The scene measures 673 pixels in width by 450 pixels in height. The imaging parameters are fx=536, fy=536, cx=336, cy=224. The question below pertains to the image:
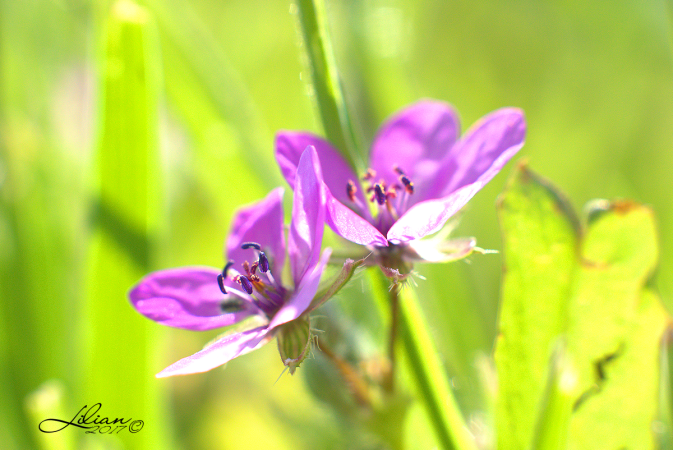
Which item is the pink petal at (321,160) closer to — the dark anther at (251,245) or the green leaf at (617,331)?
the dark anther at (251,245)

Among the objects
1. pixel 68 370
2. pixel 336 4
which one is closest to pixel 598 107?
pixel 336 4

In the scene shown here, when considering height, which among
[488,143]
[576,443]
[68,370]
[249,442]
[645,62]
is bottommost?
[249,442]

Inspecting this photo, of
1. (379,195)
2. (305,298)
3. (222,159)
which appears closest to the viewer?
(305,298)

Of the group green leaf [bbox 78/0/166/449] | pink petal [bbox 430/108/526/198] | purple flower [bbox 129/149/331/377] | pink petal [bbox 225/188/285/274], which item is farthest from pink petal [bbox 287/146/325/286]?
green leaf [bbox 78/0/166/449]

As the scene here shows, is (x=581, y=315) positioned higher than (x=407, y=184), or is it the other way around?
(x=407, y=184)

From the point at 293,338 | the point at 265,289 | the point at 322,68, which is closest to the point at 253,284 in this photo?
the point at 265,289

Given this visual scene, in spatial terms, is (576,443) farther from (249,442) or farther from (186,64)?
(186,64)

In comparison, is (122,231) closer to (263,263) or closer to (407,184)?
(263,263)
